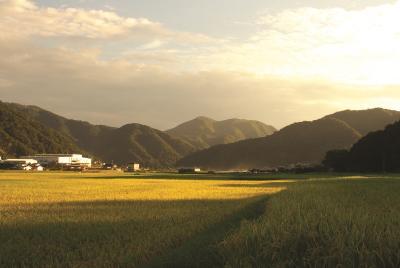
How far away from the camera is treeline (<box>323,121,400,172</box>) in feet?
374

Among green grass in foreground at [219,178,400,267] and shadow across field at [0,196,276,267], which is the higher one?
green grass in foreground at [219,178,400,267]

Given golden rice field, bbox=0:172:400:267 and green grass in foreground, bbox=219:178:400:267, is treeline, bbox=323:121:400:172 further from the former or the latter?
green grass in foreground, bbox=219:178:400:267

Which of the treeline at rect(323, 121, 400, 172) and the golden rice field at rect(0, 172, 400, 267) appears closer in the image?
the golden rice field at rect(0, 172, 400, 267)

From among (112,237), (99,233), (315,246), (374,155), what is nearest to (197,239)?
(112,237)

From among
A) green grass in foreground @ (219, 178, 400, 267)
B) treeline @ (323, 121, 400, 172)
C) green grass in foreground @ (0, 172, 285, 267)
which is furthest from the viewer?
treeline @ (323, 121, 400, 172)

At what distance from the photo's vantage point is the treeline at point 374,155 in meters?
114

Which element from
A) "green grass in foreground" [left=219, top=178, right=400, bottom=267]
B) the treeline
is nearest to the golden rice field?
"green grass in foreground" [left=219, top=178, right=400, bottom=267]

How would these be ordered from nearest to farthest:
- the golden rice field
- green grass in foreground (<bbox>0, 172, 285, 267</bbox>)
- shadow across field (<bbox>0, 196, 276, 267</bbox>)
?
1. the golden rice field
2. shadow across field (<bbox>0, 196, 276, 267</bbox>)
3. green grass in foreground (<bbox>0, 172, 285, 267</bbox>)

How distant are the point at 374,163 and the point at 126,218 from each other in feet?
358

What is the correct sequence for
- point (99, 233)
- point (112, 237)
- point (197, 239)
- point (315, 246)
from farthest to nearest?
point (99, 233) → point (112, 237) → point (197, 239) → point (315, 246)

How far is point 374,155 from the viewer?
390ft

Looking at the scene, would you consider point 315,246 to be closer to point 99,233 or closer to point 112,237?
point 112,237

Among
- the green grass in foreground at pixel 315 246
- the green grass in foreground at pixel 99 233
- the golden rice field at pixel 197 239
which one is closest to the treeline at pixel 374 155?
the green grass in foreground at pixel 99 233

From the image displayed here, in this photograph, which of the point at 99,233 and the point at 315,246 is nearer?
the point at 315,246
